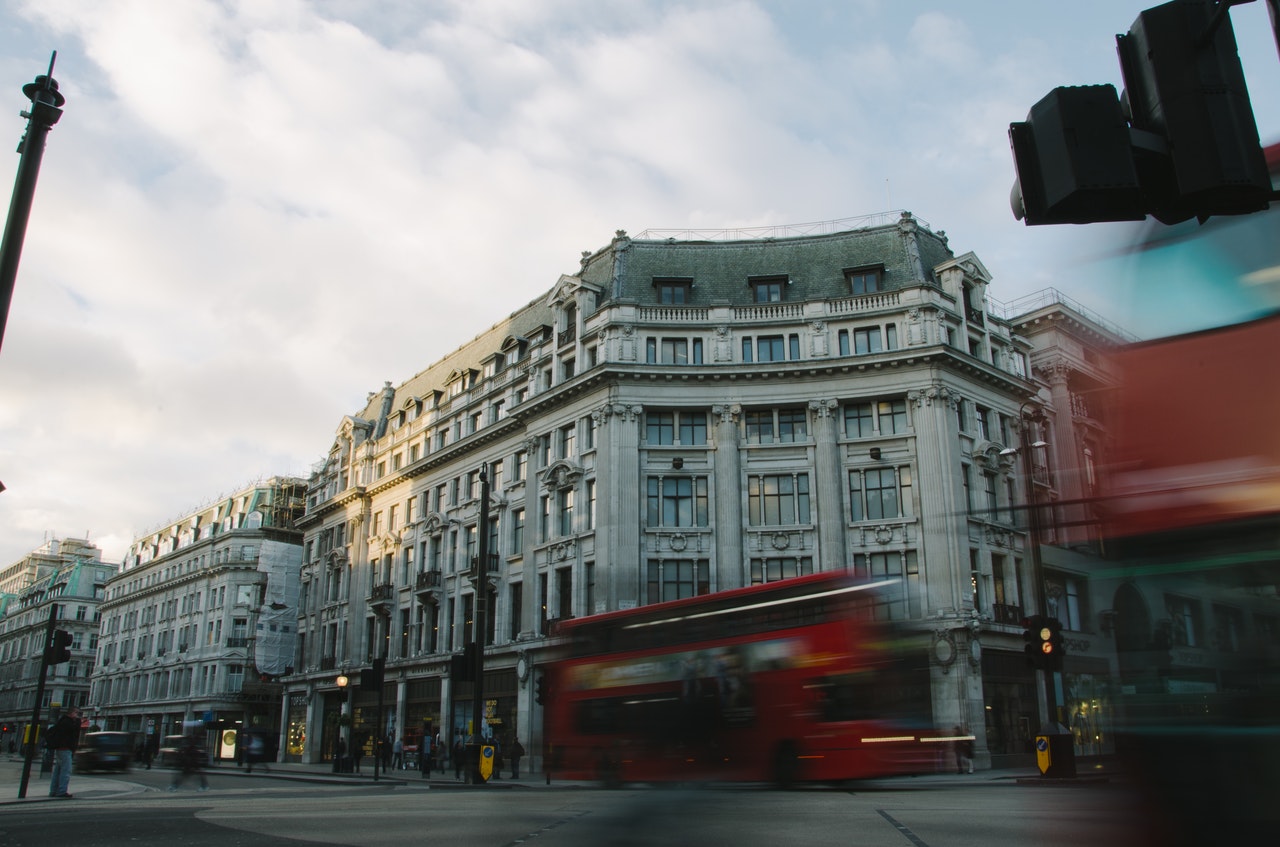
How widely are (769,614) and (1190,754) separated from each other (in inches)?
527

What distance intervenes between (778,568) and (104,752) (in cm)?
2784

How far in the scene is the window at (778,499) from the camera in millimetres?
38688

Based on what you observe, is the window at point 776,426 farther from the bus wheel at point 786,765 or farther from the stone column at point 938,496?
the bus wheel at point 786,765

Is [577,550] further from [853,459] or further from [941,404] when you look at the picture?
[941,404]

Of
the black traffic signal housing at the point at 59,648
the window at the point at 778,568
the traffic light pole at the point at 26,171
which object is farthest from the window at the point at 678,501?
the traffic light pole at the point at 26,171

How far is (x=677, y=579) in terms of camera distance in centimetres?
3875

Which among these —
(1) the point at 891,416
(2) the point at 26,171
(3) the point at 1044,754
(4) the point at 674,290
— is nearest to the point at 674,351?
(4) the point at 674,290

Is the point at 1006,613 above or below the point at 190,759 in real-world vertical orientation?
above

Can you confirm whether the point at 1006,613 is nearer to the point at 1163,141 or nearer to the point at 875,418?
the point at 875,418

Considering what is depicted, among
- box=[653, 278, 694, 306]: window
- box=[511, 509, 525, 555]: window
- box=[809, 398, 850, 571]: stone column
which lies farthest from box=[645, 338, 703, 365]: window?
box=[511, 509, 525, 555]: window

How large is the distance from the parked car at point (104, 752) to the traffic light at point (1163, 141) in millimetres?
43444

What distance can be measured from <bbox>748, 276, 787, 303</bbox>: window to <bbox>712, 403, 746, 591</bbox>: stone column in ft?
18.6

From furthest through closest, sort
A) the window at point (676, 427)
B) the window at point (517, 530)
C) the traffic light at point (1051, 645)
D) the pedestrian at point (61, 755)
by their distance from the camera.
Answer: the window at point (517, 530) → the window at point (676, 427) → the traffic light at point (1051, 645) → the pedestrian at point (61, 755)

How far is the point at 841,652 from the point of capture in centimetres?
1673
